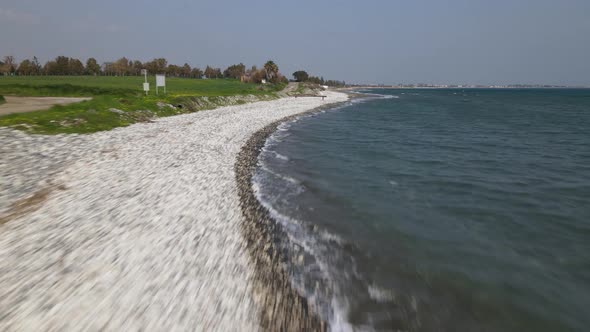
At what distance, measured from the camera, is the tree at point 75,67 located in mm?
124331

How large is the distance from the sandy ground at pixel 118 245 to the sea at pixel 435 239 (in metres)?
1.67

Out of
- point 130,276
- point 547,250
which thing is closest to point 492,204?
point 547,250

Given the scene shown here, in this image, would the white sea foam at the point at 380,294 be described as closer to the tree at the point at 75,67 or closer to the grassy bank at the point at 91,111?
the grassy bank at the point at 91,111

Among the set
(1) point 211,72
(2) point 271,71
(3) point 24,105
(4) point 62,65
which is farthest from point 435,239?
(1) point 211,72

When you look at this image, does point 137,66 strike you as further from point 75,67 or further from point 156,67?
point 75,67

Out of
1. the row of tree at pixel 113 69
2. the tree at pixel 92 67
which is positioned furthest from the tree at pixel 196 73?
the tree at pixel 92 67

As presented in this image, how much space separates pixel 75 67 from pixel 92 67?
21.7 feet

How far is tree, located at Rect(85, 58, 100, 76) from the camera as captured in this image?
427 feet

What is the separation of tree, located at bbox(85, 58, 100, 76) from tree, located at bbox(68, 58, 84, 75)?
95.7 inches

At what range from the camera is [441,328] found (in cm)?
527

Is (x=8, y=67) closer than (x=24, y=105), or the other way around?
(x=24, y=105)

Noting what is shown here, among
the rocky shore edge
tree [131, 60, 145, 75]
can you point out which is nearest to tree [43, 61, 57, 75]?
tree [131, 60, 145, 75]

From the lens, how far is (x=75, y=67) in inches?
4956

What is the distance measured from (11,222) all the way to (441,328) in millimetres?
9605
